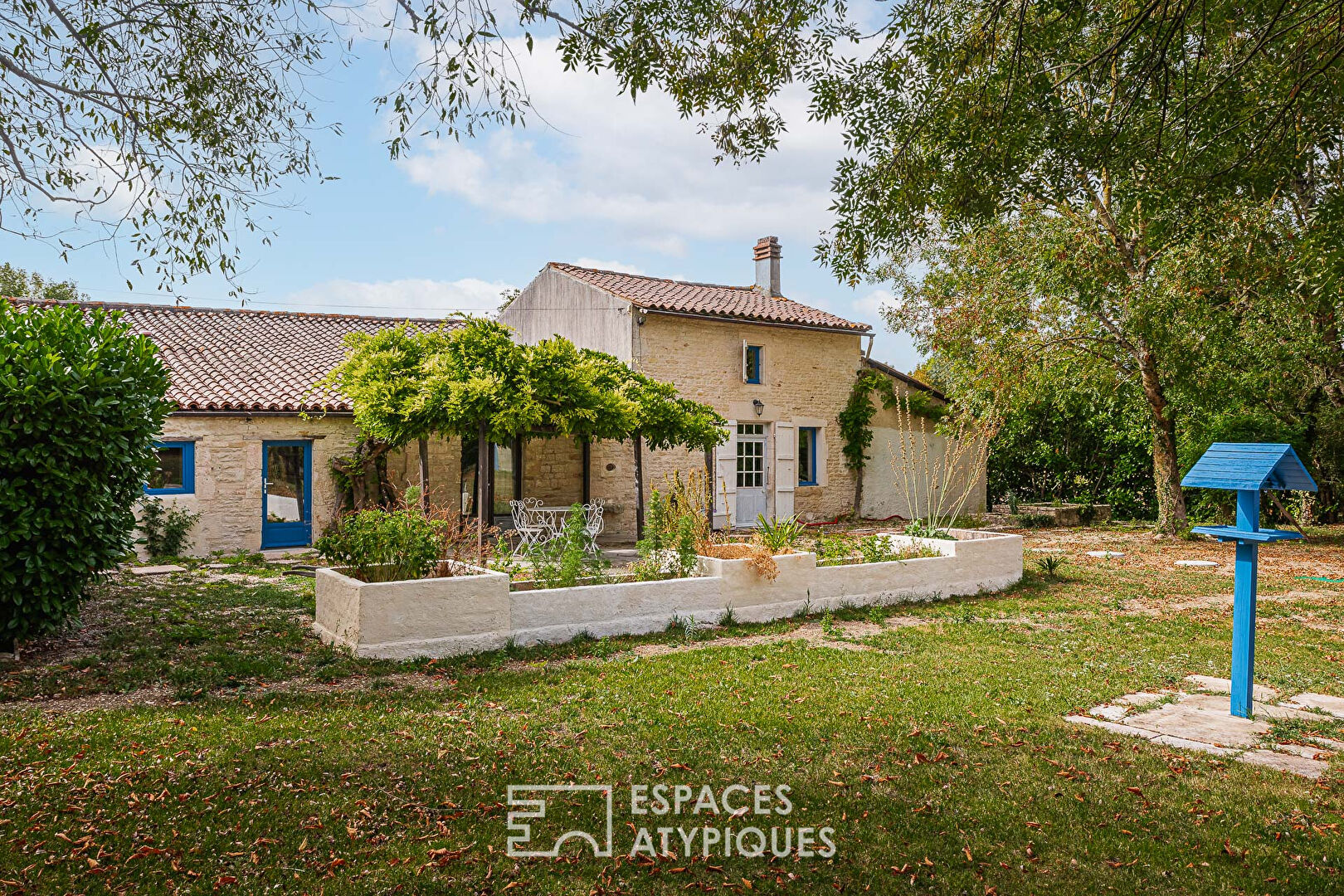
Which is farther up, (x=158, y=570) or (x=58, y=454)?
(x=58, y=454)

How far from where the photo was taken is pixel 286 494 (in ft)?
46.9

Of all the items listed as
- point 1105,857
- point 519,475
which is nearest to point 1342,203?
point 1105,857

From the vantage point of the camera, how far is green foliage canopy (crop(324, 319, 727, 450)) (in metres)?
11.4

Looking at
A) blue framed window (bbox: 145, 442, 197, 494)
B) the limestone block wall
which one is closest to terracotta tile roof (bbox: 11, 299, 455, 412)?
blue framed window (bbox: 145, 442, 197, 494)

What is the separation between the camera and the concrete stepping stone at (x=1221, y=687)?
5938 millimetres

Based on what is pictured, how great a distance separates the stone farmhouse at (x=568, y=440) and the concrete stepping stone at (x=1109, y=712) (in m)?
9.24

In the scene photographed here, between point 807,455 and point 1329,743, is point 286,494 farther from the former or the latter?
→ point 1329,743

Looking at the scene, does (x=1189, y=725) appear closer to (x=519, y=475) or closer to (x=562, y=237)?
(x=562, y=237)

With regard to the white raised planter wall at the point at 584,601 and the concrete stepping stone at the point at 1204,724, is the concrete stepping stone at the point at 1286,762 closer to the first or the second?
the concrete stepping stone at the point at 1204,724

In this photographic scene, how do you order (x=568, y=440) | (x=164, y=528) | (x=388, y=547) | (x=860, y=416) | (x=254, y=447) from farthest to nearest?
(x=860, y=416), (x=568, y=440), (x=254, y=447), (x=164, y=528), (x=388, y=547)

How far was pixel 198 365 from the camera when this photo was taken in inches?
595

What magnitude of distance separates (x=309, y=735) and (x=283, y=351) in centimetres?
1356

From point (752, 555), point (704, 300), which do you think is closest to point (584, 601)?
point (752, 555)

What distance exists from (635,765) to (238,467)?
38.0 feet
